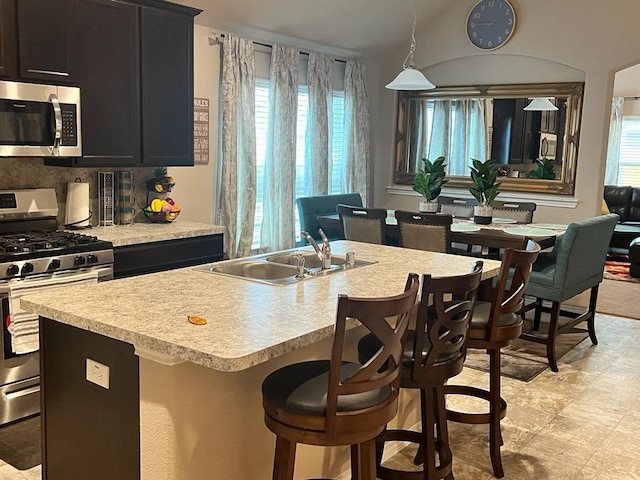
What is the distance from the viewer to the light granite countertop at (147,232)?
3.93m

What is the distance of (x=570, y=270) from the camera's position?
15.0ft

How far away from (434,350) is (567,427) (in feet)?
5.58

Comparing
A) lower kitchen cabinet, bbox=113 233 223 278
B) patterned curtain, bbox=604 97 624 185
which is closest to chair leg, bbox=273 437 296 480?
lower kitchen cabinet, bbox=113 233 223 278

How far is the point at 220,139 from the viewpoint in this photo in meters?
5.40

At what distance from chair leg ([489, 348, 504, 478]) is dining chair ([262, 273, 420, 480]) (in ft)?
3.37

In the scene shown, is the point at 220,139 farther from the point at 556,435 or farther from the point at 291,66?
the point at 556,435

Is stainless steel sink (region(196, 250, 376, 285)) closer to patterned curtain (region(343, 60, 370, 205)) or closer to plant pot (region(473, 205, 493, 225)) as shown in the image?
plant pot (region(473, 205, 493, 225))

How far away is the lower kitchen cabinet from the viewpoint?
3.91 meters

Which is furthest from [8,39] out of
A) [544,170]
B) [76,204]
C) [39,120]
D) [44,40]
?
[544,170]

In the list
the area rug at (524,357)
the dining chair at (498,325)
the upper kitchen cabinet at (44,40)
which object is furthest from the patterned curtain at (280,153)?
the dining chair at (498,325)

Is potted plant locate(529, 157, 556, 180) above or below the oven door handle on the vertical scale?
below

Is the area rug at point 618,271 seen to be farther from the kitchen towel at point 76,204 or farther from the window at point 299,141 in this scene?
the kitchen towel at point 76,204

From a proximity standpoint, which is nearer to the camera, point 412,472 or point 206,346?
point 206,346

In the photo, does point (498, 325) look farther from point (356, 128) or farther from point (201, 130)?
point (356, 128)
